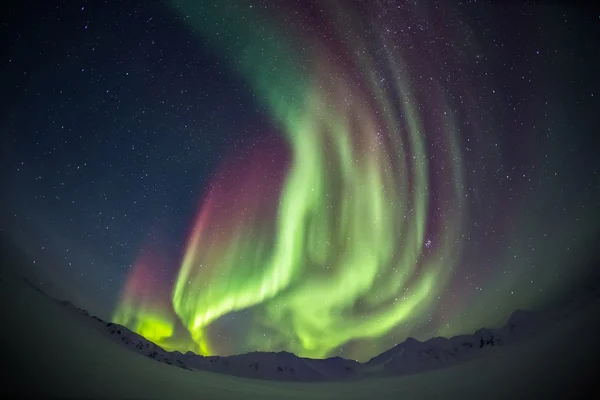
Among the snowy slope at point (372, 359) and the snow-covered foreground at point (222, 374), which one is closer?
the snow-covered foreground at point (222, 374)

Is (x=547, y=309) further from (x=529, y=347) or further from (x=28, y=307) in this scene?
(x=28, y=307)

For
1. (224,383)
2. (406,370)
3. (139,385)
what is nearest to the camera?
(139,385)

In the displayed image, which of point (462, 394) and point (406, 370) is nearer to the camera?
point (462, 394)

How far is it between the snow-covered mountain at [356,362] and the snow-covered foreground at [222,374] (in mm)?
84

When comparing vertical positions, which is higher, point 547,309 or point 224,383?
point 547,309

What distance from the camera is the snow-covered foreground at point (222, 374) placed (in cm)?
664

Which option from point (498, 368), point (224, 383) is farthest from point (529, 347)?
point (224, 383)

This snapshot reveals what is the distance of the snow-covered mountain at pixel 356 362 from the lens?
29.2 feet

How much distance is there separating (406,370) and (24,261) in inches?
380

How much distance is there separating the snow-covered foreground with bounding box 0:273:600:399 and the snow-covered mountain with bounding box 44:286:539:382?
8 centimetres

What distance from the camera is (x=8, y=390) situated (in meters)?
5.59

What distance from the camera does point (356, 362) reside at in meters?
10.0

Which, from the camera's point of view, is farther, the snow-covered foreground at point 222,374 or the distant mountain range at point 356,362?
the distant mountain range at point 356,362

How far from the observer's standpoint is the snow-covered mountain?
8.90 metres
